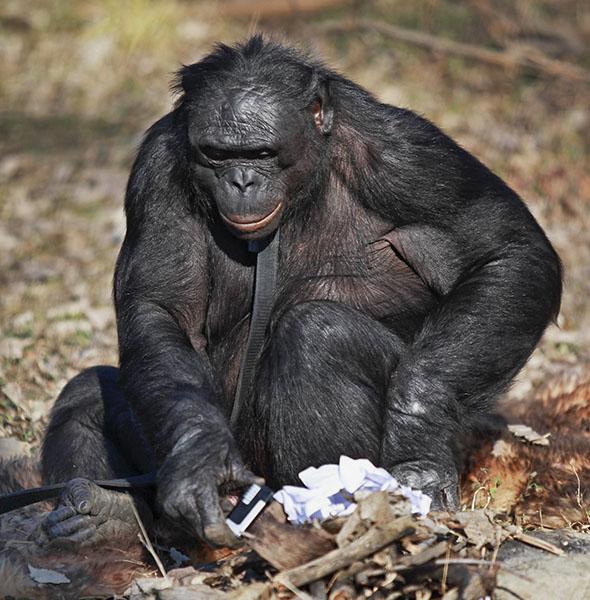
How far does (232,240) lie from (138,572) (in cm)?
151

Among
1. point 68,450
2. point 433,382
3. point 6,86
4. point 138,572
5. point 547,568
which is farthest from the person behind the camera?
point 6,86

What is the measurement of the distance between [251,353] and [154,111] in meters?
7.58

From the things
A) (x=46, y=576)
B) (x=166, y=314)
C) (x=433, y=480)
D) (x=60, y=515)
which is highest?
(x=166, y=314)

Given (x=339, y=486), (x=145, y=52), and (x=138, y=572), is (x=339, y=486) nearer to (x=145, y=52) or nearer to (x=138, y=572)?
(x=138, y=572)

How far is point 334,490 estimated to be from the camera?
162 inches

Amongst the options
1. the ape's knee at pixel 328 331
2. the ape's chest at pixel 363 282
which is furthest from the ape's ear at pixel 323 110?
the ape's knee at pixel 328 331

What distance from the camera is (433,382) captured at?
15.9 feet

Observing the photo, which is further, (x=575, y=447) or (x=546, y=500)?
(x=575, y=447)

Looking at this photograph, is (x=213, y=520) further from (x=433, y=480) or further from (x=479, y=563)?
(x=433, y=480)

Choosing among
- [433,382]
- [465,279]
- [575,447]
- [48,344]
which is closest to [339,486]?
[433,382]

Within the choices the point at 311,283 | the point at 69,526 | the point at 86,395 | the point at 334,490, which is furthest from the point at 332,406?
the point at 86,395

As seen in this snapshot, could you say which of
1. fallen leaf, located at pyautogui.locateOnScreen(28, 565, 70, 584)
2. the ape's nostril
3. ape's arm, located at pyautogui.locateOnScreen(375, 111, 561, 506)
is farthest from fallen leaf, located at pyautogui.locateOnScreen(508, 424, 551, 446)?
fallen leaf, located at pyautogui.locateOnScreen(28, 565, 70, 584)

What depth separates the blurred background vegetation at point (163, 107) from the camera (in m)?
8.27

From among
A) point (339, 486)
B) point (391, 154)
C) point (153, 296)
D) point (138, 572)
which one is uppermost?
point (391, 154)
